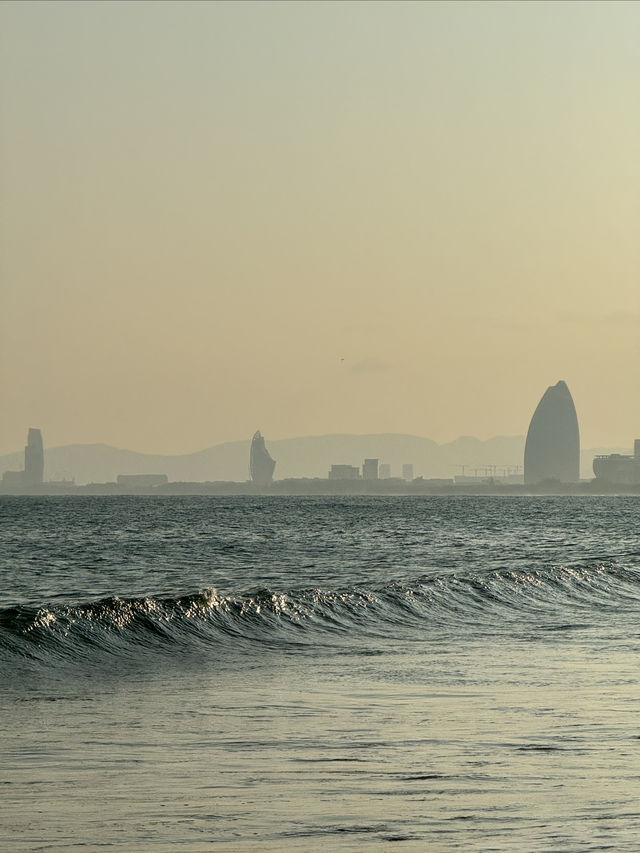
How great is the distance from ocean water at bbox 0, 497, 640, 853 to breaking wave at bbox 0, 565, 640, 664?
0.09 m

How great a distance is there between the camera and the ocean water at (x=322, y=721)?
30.7ft

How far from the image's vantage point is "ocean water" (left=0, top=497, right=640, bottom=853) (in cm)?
937

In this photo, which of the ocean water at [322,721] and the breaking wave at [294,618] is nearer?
the ocean water at [322,721]

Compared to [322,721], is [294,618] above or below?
below

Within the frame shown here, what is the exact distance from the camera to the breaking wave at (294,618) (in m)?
23.1

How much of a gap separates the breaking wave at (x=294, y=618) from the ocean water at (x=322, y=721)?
3.5 inches

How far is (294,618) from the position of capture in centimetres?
2755

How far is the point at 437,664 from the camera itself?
19469 mm

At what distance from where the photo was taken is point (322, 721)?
45.8ft

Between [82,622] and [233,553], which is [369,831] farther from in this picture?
[233,553]

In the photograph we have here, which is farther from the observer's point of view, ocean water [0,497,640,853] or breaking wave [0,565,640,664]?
breaking wave [0,565,640,664]

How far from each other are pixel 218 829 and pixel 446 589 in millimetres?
26586

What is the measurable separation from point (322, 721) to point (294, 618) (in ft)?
44.8

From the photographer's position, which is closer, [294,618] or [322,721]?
[322,721]
